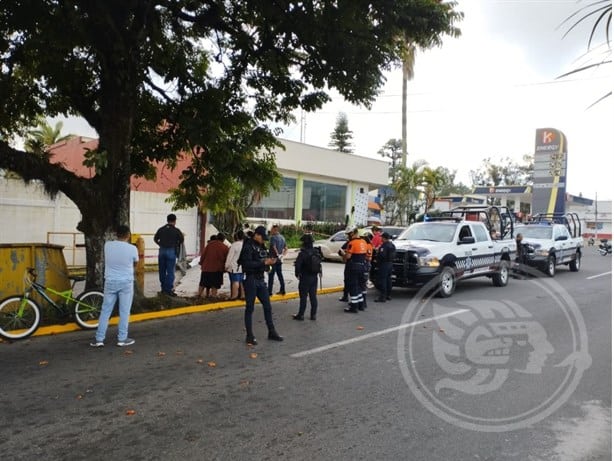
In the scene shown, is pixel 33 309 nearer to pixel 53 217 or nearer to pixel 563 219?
pixel 53 217

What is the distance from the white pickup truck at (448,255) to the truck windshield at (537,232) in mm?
4313

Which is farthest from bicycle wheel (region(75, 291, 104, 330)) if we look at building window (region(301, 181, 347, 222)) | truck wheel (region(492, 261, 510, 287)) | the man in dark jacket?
building window (region(301, 181, 347, 222))

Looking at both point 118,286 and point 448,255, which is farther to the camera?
point 448,255

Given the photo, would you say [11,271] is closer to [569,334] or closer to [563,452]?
[563,452]

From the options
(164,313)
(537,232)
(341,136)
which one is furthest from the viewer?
(341,136)

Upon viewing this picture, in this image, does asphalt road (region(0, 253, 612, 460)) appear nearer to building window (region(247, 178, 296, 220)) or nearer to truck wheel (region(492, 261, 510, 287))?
truck wheel (region(492, 261, 510, 287))

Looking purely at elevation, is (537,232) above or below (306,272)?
above

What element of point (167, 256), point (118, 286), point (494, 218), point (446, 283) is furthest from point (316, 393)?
point (494, 218)

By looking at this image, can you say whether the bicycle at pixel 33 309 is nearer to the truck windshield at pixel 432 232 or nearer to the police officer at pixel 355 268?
the police officer at pixel 355 268

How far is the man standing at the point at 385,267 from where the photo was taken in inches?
438

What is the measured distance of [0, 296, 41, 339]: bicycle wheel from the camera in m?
7.16

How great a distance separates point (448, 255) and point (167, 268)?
6485 mm

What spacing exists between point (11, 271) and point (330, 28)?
22.6 ft

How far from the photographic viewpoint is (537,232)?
1875 centimetres
